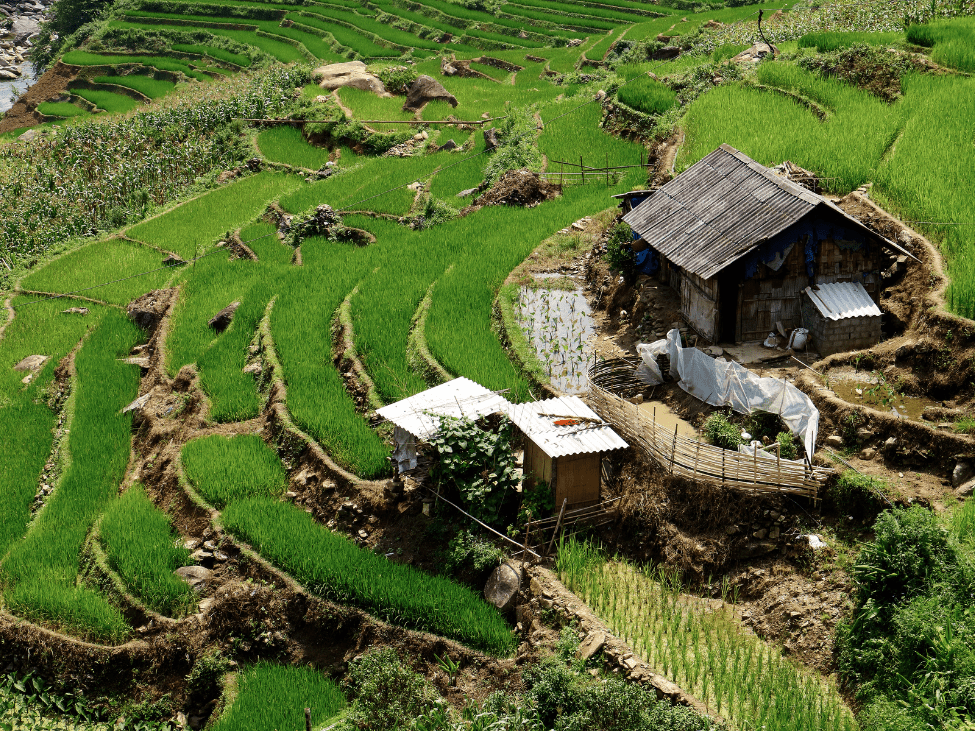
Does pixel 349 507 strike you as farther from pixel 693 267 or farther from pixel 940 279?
pixel 940 279

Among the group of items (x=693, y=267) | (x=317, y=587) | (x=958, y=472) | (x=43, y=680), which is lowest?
(x=43, y=680)

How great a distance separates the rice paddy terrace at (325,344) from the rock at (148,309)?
76mm

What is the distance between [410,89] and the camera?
100 feet

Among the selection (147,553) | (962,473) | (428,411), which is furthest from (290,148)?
(962,473)

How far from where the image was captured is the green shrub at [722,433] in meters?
10.8

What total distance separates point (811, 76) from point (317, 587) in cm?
1531

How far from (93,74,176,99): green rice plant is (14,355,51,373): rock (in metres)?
23.6

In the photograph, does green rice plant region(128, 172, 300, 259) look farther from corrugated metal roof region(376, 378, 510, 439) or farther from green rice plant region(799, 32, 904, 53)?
green rice plant region(799, 32, 904, 53)

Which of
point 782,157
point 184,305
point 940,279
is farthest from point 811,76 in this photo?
point 184,305

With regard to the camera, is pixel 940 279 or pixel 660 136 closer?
pixel 940 279

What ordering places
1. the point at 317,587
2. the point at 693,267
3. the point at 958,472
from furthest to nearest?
1. the point at 693,267
2. the point at 317,587
3. the point at 958,472

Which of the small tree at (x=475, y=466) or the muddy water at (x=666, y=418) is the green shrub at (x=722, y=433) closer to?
the muddy water at (x=666, y=418)

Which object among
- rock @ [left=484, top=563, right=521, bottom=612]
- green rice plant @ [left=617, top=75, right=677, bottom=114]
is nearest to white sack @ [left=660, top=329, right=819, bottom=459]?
rock @ [left=484, top=563, right=521, bottom=612]

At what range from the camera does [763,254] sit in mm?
12586
